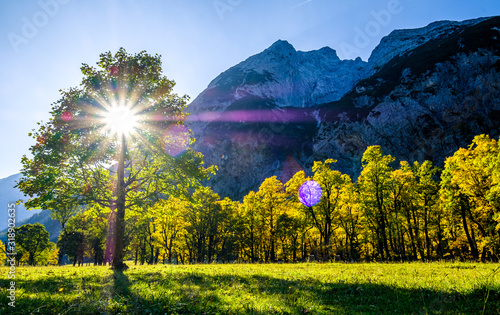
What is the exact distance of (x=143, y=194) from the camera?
57.3 feet

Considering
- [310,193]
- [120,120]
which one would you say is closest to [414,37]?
[310,193]

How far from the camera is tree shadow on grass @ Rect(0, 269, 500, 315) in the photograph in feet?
18.0

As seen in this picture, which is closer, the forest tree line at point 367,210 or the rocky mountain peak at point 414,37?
the forest tree line at point 367,210

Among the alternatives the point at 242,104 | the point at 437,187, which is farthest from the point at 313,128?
the point at 437,187

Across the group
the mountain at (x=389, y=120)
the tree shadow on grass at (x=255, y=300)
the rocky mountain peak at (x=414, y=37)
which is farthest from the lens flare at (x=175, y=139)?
the rocky mountain peak at (x=414, y=37)

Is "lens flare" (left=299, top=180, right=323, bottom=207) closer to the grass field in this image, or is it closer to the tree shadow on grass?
the grass field

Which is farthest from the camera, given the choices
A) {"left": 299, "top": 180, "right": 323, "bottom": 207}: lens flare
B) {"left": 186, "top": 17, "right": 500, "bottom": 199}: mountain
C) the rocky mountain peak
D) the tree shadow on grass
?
the rocky mountain peak

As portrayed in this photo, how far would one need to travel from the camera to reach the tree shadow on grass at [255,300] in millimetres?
5496

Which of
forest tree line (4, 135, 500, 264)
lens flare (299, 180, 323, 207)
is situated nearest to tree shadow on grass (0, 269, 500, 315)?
forest tree line (4, 135, 500, 264)

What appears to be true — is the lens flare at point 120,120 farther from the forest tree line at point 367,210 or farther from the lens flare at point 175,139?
the forest tree line at point 367,210

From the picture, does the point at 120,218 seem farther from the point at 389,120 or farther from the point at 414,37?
the point at 414,37

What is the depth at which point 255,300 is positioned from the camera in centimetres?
654

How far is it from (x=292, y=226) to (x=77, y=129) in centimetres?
3182

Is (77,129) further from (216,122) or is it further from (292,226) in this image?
(216,122)
